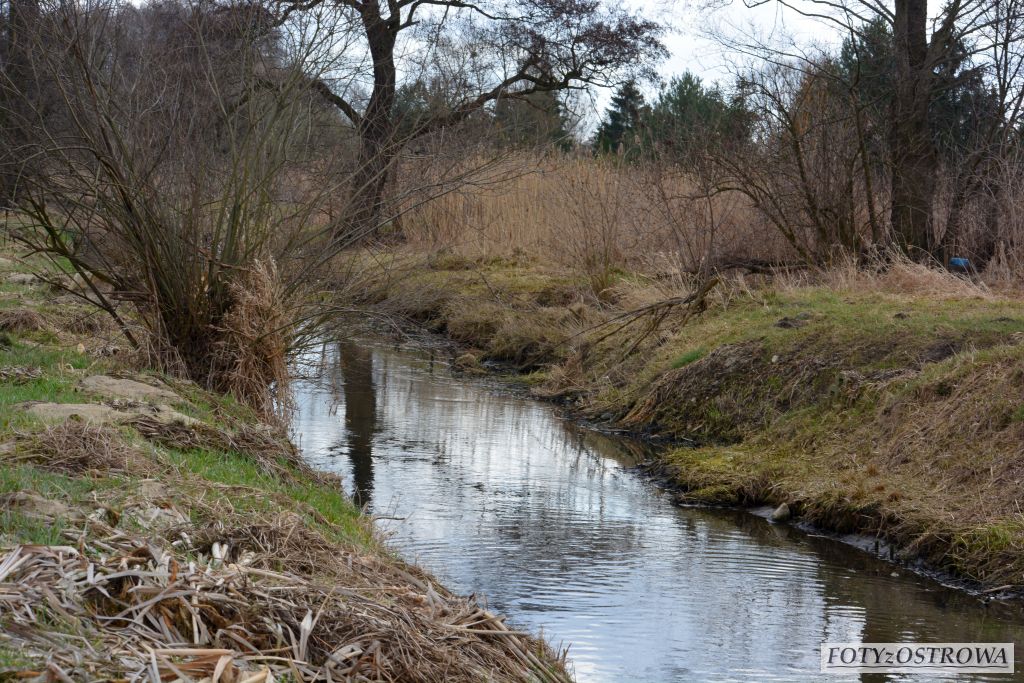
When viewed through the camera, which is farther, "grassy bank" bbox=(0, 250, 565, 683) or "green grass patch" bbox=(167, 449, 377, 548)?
"green grass patch" bbox=(167, 449, 377, 548)

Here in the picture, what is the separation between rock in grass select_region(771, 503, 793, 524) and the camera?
29.3 feet

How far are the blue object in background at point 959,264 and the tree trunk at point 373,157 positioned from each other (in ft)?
24.7

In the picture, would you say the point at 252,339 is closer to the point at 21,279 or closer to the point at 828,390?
the point at 828,390

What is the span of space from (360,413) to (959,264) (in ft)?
25.4

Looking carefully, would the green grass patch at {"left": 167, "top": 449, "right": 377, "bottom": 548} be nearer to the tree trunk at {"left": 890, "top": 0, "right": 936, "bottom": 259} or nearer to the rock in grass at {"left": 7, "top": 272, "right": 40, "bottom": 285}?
the rock in grass at {"left": 7, "top": 272, "right": 40, "bottom": 285}

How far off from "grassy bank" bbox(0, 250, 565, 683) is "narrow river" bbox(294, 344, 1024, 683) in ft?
3.84

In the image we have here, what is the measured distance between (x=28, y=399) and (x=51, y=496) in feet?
8.23

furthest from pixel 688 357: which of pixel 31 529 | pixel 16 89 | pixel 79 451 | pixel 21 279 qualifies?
pixel 31 529

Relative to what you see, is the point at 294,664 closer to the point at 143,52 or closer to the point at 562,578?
the point at 562,578

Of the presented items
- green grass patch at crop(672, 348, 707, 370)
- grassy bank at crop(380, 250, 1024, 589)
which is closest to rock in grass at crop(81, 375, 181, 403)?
grassy bank at crop(380, 250, 1024, 589)

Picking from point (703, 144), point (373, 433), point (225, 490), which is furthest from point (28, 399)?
point (703, 144)

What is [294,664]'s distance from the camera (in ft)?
11.3

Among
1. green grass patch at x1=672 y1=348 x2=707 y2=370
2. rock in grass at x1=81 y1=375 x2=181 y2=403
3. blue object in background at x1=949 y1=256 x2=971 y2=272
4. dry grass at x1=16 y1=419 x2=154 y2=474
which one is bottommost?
dry grass at x1=16 y1=419 x2=154 y2=474

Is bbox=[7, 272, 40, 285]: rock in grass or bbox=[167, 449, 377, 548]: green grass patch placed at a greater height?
bbox=[7, 272, 40, 285]: rock in grass
